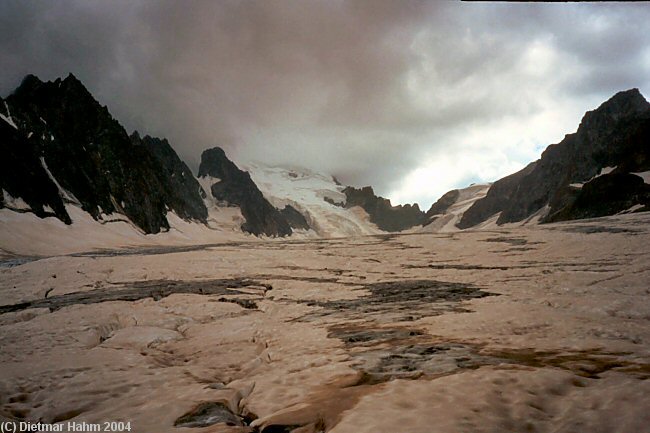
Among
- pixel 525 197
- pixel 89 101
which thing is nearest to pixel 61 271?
pixel 89 101

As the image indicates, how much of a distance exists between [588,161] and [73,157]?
128 metres

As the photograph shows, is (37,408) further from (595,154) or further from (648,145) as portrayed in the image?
(595,154)

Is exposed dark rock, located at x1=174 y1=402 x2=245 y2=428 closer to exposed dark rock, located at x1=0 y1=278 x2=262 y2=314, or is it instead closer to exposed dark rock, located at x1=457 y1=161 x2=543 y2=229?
exposed dark rock, located at x1=0 y1=278 x2=262 y2=314

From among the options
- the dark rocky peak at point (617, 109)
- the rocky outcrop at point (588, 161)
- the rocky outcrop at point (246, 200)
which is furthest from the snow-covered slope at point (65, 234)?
the dark rocky peak at point (617, 109)

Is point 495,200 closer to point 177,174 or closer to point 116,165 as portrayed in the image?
point 177,174

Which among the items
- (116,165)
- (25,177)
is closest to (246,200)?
(116,165)

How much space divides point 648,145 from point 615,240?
7034 cm

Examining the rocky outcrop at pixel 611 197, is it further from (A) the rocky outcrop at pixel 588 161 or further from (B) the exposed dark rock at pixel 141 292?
(B) the exposed dark rock at pixel 141 292

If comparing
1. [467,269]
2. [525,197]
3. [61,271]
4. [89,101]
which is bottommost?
[467,269]

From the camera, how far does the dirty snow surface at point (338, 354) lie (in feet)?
12.1

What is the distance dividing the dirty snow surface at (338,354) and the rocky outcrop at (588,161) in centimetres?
6662

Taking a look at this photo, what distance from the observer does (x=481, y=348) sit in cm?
577

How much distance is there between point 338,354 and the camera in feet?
19.5

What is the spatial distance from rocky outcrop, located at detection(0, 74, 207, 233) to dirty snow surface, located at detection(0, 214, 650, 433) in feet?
168
